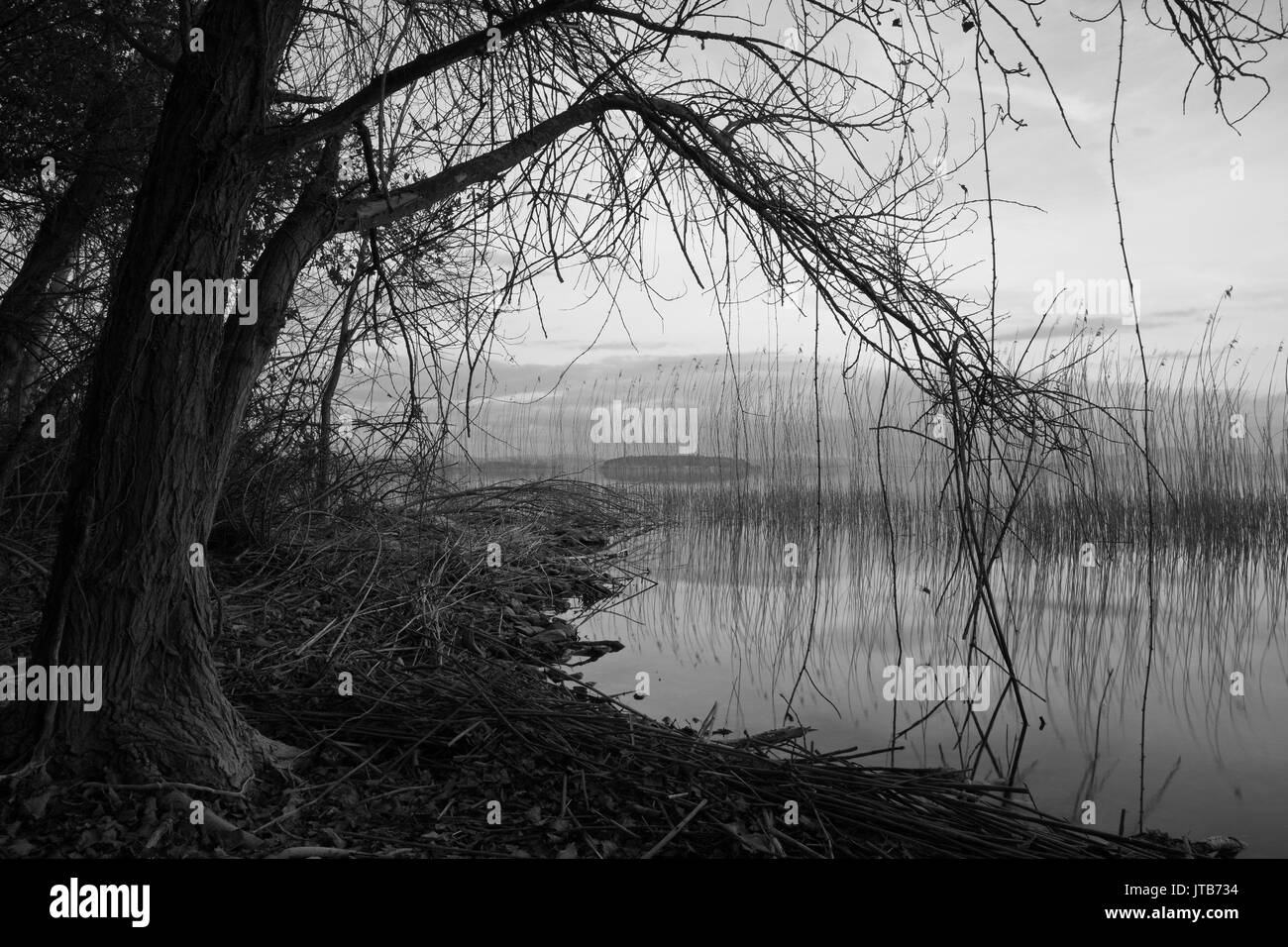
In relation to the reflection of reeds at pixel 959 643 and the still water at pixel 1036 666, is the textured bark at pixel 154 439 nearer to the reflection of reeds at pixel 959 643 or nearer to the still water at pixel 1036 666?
the still water at pixel 1036 666

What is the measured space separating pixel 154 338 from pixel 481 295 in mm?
824

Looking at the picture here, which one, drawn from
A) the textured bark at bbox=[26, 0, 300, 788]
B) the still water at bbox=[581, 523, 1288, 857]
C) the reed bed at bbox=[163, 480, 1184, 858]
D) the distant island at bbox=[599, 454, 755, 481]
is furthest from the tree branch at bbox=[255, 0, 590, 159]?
the distant island at bbox=[599, 454, 755, 481]

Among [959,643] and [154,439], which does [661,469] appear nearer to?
[959,643]

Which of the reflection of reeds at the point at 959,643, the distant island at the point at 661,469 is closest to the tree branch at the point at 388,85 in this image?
the reflection of reeds at the point at 959,643

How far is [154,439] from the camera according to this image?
188 centimetres

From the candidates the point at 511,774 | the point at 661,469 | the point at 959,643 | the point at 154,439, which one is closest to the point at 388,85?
the point at 154,439

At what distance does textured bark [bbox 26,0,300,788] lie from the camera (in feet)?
6.12

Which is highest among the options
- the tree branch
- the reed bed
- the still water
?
the tree branch

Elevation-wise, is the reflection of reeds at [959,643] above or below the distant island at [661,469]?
below

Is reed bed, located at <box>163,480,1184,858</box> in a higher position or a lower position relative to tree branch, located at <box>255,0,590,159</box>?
lower

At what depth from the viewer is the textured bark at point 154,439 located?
6.12 ft

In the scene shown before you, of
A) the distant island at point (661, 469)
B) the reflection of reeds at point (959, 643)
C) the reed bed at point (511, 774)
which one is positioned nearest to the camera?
the reed bed at point (511, 774)

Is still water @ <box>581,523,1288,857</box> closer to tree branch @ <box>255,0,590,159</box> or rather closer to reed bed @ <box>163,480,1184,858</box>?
reed bed @ <box>163,480,1184,858</box>
